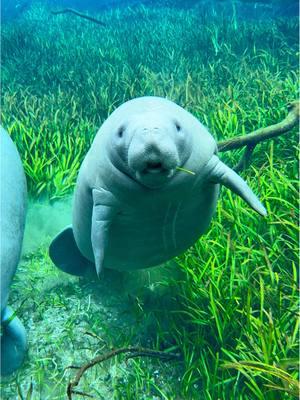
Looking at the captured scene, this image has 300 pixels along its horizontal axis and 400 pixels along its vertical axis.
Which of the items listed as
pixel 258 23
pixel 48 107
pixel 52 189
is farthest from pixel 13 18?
pixel 52 189

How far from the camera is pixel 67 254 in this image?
3.86 metres

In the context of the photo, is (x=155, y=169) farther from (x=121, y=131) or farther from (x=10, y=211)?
(x=10, y=211)

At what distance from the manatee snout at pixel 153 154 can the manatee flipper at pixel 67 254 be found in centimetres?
163

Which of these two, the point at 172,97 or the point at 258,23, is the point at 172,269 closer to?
the point at 172,97

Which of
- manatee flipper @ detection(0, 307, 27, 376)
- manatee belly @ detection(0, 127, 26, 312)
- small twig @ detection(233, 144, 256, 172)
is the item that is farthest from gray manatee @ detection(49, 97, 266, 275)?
small twig @ detection(233, 144, 256, 172)

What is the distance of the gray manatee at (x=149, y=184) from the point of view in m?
2.33

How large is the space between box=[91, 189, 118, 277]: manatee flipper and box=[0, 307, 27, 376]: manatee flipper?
89cm

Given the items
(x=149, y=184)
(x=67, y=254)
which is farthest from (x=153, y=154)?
(x=67, y=254)

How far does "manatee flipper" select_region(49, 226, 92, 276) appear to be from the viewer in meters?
3.83

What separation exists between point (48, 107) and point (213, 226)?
417cm

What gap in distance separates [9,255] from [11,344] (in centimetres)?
63

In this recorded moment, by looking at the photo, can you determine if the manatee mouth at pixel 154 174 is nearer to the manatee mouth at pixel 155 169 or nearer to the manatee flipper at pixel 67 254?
Result: the manatee mouth at pixel 155 169

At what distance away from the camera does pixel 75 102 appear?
7.16 metres

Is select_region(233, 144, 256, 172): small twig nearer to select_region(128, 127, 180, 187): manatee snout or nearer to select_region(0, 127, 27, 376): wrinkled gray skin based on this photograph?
select_region(0, 127, 27, 376): wrinkled gray skin
